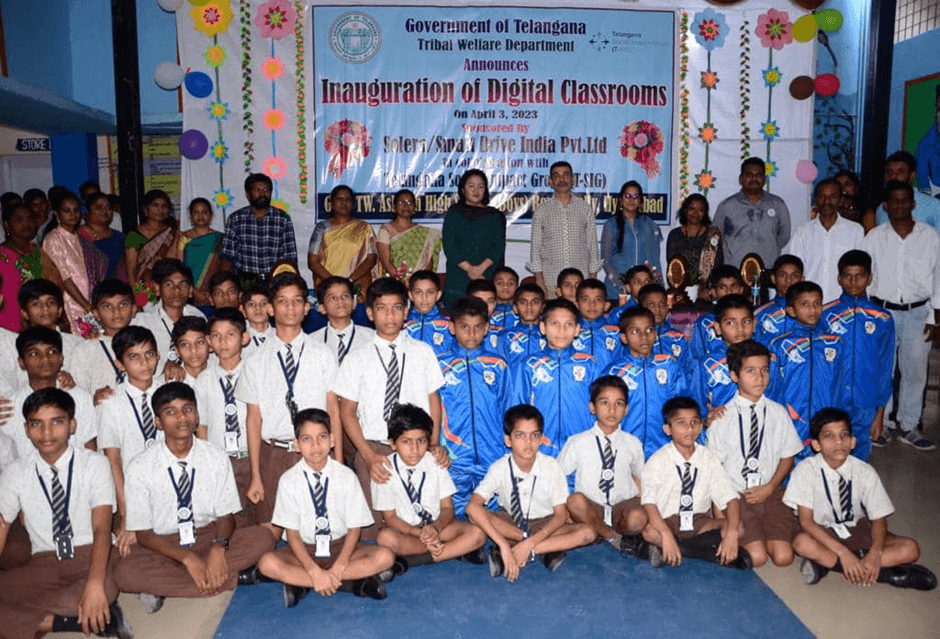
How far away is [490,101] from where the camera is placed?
6105 mm

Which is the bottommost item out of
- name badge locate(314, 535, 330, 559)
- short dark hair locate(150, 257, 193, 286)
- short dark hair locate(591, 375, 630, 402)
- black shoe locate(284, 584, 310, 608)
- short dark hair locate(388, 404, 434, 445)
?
black shoe locate(284, 584, 310, 608)

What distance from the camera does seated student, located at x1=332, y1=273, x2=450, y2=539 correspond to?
134 inches

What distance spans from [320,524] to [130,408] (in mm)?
969

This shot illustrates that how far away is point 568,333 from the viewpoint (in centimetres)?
360

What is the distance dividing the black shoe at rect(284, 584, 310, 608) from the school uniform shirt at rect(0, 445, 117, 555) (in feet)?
2.34

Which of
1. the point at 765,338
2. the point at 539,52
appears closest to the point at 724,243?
the point at 765,338

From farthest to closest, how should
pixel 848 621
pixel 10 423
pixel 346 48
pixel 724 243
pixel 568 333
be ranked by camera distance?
pixel 346 48, pixel 724 243, pixel 568 333, pixel 10 423, pixel 848 621

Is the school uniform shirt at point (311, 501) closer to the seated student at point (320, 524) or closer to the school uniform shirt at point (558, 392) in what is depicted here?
the seated student at point (320, 524)

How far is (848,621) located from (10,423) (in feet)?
10.7

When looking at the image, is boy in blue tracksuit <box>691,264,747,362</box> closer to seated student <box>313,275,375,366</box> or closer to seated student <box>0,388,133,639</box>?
seated student <box>313,275,375,366</box>

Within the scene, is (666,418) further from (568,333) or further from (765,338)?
(765,338)

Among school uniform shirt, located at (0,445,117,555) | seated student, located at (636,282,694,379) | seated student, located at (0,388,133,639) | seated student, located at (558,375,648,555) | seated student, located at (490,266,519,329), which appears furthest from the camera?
seated student, located at (490,266,519,329)

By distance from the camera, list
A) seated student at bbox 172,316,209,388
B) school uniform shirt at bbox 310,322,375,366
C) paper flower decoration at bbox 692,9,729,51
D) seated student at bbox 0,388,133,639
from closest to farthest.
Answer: seated student at bbox 0,388,133,639 < seated student at bbox 172,316,209,388 < school uniform shirt at bbox 310,322,375,366 < paper flower decoration at bbox 692,9,729,51

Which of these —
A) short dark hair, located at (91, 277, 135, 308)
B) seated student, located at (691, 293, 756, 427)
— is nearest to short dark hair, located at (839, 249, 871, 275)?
seated student, located at (691, 293, 756, 427)
